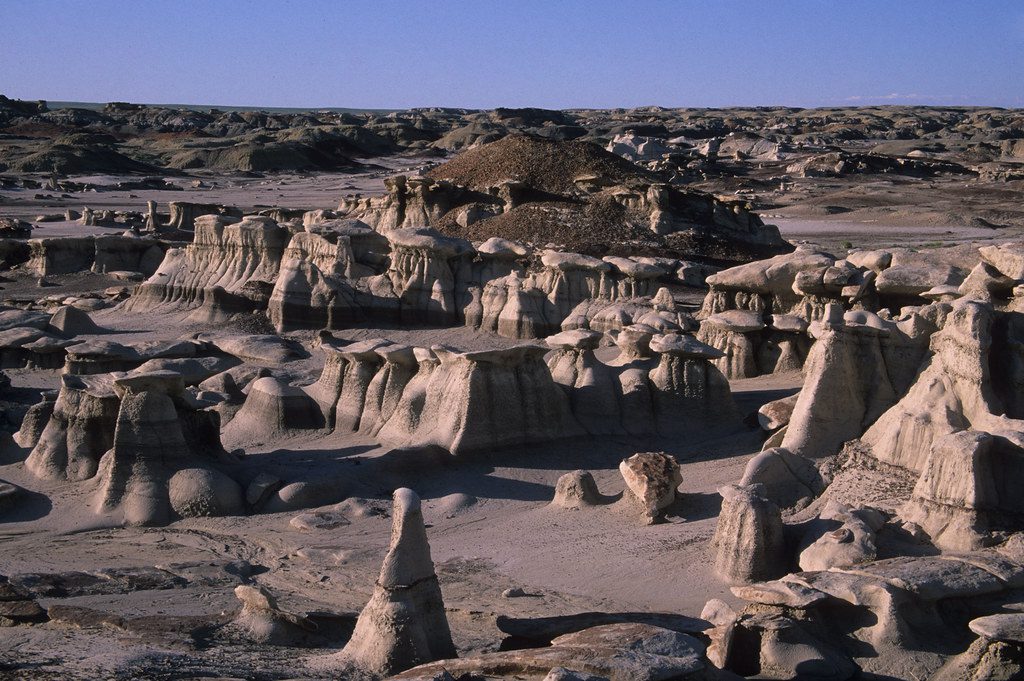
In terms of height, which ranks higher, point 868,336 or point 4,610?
Answer: point 868,336

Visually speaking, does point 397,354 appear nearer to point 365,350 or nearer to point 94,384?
point 365,350

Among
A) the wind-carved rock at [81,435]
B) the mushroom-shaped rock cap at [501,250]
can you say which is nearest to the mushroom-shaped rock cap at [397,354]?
the wind-carved rock at [81,435]

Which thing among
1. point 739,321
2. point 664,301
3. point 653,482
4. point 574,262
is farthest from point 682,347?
point 574,262

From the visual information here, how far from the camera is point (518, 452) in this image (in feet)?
46.8

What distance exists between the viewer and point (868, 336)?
1281 cm

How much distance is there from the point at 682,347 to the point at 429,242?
312 inches

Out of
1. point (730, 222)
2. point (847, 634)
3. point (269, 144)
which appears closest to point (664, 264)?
point (730, 222)

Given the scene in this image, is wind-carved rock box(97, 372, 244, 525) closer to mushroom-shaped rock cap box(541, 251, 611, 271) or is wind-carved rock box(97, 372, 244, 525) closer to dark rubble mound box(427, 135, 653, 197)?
mushroom-shaped rock cap box(541, 251, 611, 271)

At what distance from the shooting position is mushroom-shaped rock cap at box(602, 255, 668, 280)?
71.6 ft

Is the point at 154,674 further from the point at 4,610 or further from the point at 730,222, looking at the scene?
the point at 730,222

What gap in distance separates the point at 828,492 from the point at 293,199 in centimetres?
3971

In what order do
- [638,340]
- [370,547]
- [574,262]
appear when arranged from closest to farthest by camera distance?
1. [370,547]
2. [638,340]
3. [574,262]

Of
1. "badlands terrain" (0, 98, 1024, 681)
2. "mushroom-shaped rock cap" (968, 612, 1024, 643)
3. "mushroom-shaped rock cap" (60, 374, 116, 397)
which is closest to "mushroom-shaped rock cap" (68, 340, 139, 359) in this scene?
"badlands terrain" (0, 98, 1024, 681)

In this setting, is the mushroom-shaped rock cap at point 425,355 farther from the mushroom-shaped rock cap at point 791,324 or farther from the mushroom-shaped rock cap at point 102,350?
the mushroom-shaped rock cap at point 102,350
